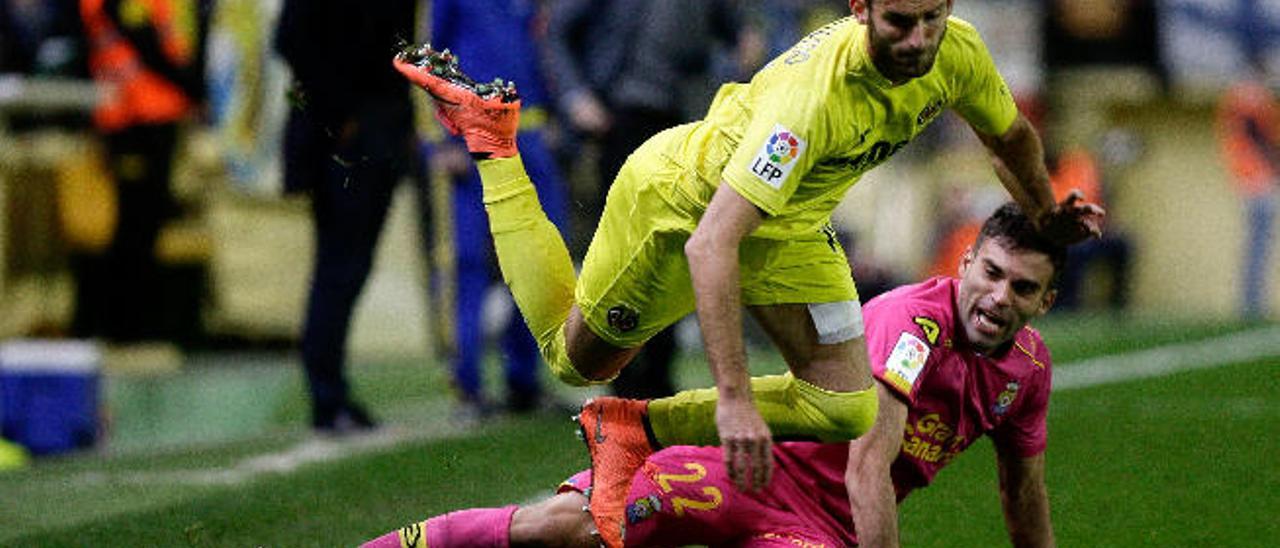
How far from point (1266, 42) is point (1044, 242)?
16789 mm

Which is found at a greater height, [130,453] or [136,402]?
[130,453]

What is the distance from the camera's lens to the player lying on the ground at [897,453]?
516 centimetres

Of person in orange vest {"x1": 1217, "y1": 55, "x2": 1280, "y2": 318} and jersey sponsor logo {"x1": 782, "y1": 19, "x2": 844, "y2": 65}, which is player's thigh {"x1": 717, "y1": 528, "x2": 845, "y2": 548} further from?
person in orange vest {"x1": 1217, "y1": 55, "x2": 1280, "y2": 318}

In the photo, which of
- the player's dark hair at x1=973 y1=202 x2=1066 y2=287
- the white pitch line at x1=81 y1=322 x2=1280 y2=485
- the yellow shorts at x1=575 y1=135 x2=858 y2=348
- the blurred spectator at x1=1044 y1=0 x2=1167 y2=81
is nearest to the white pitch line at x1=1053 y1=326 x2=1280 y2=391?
the white pitch line at x1=81 y1=322 x2=1280 y2=485

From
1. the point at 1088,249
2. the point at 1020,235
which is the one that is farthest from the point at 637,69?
the point at 1088,249

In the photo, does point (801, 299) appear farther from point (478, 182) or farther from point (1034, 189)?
point (478, 182)

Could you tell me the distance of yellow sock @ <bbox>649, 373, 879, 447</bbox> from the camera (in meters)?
5.17

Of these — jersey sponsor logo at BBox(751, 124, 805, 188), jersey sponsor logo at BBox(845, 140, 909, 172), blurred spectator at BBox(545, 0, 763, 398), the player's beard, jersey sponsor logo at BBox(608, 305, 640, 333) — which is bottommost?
blurred spectator at BBox(545, 0, 763, 398)

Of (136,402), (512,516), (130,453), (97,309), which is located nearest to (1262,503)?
(512,516)

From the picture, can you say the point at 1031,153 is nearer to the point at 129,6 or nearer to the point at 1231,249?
the point at 129,6

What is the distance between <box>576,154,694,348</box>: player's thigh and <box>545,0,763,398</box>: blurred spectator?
3.59 metres

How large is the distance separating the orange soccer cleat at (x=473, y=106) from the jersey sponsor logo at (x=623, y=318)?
503 millimetres

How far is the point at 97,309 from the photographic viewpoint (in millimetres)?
12719

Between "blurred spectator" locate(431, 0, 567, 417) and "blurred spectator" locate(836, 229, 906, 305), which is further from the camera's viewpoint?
"blurred spectator" locate(836, 229, 906, 305)
